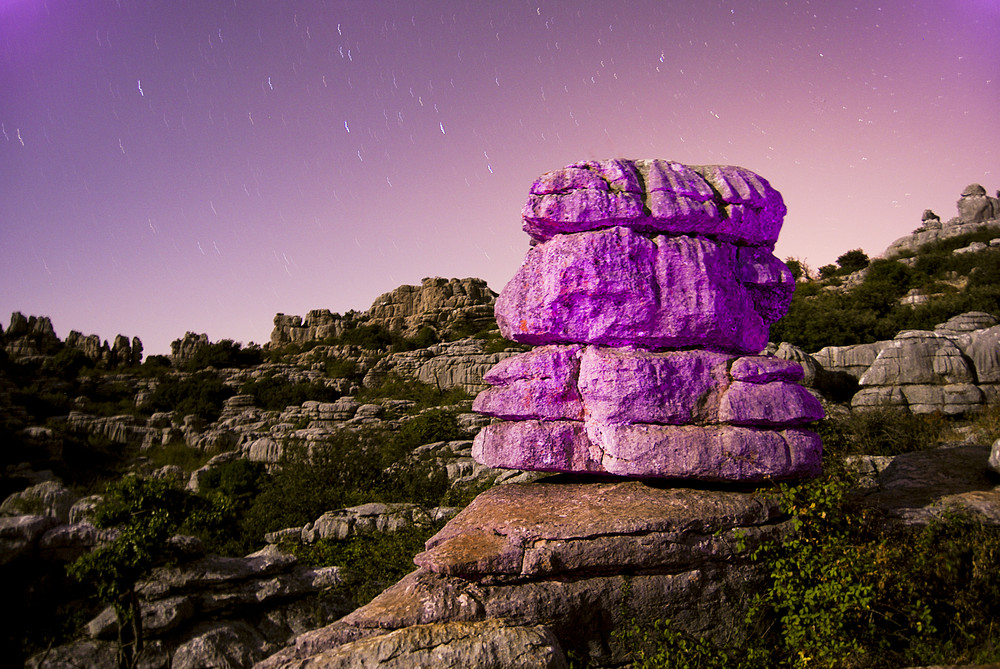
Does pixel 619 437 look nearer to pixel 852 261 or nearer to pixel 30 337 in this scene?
pixel 852 261

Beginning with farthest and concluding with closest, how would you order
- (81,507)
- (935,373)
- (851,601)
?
(935,373) < (81,507) < (851,601)

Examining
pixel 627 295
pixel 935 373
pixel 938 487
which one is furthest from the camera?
pixel 935 373

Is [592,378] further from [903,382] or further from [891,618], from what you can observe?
[903,382]

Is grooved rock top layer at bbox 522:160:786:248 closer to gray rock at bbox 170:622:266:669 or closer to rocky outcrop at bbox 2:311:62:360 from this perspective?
gray rock at bbox 170:622:266:669

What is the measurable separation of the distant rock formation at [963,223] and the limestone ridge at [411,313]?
36.9 meters

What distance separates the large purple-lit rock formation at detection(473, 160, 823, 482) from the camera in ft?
19.6

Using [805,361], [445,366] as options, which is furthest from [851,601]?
[445,366]

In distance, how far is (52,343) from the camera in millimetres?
53875

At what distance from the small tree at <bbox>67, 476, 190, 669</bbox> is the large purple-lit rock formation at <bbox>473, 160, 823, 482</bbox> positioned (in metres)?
4.97

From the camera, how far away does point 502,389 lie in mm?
6680

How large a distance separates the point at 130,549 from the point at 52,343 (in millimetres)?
58597

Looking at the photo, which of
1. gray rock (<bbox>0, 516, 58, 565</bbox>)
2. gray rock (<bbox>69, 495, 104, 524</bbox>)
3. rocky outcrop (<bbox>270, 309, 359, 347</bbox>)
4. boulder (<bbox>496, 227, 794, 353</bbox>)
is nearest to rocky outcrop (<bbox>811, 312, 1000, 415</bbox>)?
boulder (<bbox>496, 227, 794, 353</bbox>)

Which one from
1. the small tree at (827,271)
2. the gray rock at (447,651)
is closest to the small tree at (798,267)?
the small tree at (827,271)

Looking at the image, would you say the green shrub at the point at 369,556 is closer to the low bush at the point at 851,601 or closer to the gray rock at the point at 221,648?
the gray rock at the point at 221,648
